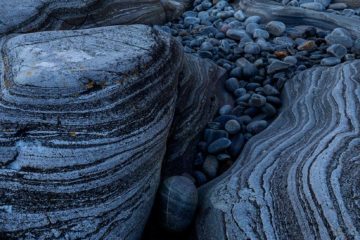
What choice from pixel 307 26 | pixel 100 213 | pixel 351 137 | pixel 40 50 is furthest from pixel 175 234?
pixel 307 26

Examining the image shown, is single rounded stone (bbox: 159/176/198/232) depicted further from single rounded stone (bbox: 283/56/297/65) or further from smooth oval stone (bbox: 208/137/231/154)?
single rounded stone (bbox: 283/56/297/65)

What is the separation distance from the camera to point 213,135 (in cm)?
267

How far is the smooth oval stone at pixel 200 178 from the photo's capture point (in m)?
2.44

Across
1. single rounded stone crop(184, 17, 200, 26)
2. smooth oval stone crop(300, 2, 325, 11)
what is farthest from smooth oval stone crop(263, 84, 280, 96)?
smooth oval stone crop(300, 2, 325, 11)

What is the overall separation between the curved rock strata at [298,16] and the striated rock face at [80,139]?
91.4 inches

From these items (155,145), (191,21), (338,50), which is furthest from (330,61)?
(155,145)

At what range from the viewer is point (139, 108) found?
2020mm

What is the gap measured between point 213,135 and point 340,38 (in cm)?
161

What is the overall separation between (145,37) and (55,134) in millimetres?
822

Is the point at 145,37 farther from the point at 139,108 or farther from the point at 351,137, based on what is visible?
the point at 351,137

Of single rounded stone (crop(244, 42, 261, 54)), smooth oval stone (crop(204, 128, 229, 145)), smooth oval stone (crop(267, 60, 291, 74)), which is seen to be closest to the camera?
smooth oval stone (crop(204, 128, 229, 145))

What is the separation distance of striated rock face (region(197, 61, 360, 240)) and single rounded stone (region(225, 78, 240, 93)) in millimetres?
588

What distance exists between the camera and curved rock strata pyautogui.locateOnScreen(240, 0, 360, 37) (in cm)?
397

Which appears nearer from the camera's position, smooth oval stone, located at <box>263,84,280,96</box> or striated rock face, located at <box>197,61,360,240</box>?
striated rock face, located at <box>197,61,360,240</box>
